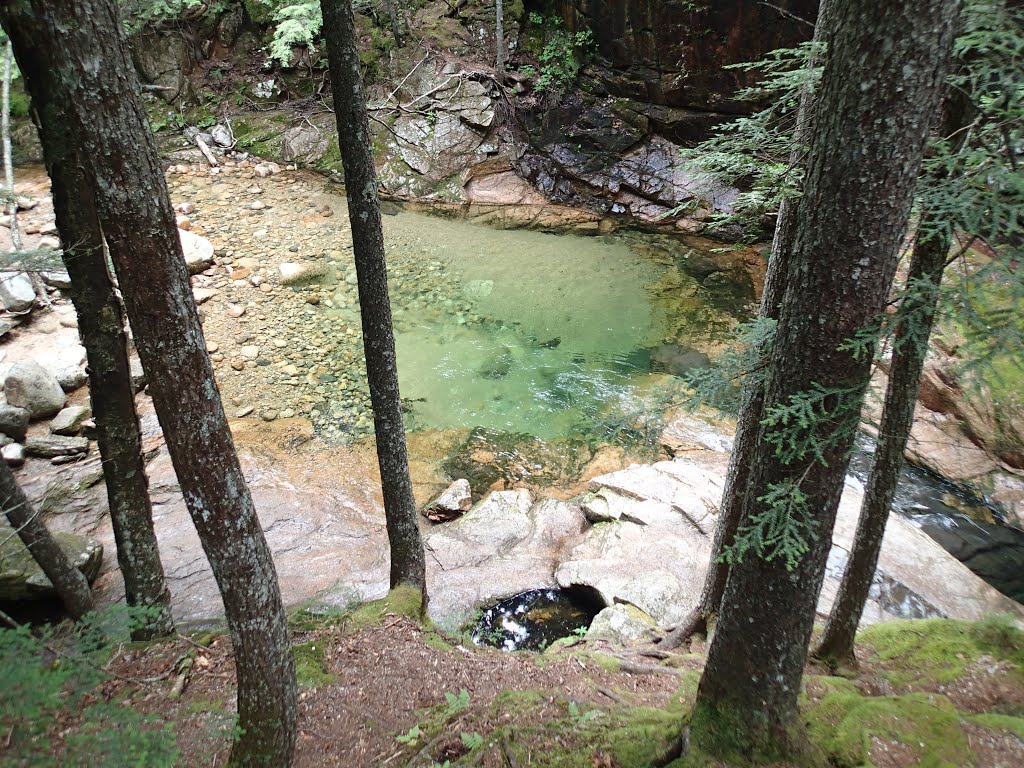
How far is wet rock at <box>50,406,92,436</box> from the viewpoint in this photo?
824 cm

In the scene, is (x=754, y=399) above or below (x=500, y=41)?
below

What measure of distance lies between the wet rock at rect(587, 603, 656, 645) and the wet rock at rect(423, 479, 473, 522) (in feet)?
8.45

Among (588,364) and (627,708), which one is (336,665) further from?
(588,364)

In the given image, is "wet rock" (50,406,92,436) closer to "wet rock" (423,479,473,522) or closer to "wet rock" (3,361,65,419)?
"wet rock" (3,361,65,419)

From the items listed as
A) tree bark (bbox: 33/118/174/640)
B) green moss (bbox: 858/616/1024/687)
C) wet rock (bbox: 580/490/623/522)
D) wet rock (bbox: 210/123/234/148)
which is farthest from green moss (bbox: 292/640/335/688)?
wet rock (bbox: 210/123/234/148)

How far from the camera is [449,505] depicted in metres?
8.17

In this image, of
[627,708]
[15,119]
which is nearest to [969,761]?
[627,708]

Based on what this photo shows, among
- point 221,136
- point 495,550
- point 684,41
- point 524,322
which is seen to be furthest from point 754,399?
point 221,136

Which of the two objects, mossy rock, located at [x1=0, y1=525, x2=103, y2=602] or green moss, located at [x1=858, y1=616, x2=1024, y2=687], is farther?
mossy rock, located at [x1=0, y1=525, x2=103, y2=602]

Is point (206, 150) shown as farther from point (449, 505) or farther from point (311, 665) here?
point (311, 665)

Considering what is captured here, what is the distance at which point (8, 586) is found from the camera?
537 cm

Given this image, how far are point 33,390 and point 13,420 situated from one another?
56 cm

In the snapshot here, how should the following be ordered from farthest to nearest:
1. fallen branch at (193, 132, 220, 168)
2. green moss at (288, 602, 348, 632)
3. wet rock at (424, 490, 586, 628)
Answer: fallen branch at (193, 132, 220, 168) → wet rock at (424, 490, 586, 628) → green moss at (288, 602, 348, 632)

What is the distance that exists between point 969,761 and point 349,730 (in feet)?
12.6
